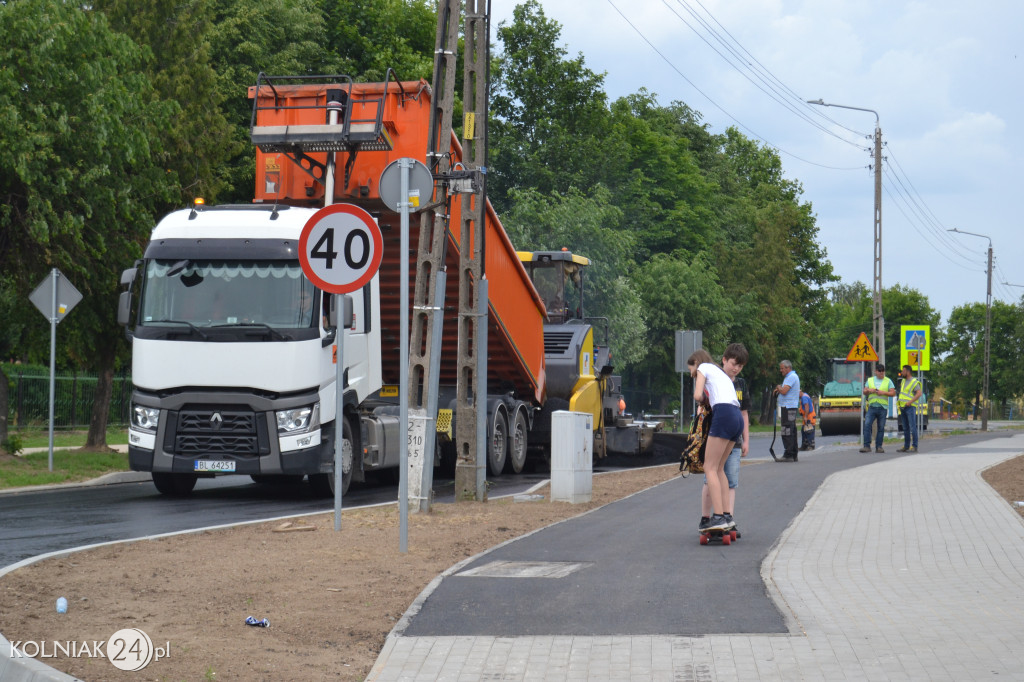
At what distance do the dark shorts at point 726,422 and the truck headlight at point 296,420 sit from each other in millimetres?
5503

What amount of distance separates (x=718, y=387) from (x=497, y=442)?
868 cm

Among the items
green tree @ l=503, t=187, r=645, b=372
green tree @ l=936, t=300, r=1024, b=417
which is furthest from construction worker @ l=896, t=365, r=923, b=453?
green tree @ l=936, t=300, r=1024, b=417

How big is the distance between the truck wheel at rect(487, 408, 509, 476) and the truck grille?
5220 mm

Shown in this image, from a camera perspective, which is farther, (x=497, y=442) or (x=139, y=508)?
(x=497, y=442)

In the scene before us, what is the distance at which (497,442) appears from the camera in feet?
62.4

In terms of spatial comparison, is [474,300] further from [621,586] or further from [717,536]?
[621,586]

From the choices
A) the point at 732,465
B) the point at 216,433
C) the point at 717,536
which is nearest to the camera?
the point at 717,536

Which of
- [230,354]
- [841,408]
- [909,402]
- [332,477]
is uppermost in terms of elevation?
[230,354]

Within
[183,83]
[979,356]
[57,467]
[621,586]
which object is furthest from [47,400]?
[979,356]

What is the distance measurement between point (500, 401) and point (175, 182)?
725cm

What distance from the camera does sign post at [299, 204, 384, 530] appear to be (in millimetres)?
10406

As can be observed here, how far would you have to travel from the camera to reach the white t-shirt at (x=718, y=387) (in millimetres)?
10617

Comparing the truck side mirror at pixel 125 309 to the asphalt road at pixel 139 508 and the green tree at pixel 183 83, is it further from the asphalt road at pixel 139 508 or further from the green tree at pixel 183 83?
the green tree at pixel 183 83

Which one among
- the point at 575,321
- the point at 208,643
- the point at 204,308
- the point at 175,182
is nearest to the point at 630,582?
the point at 208,643
